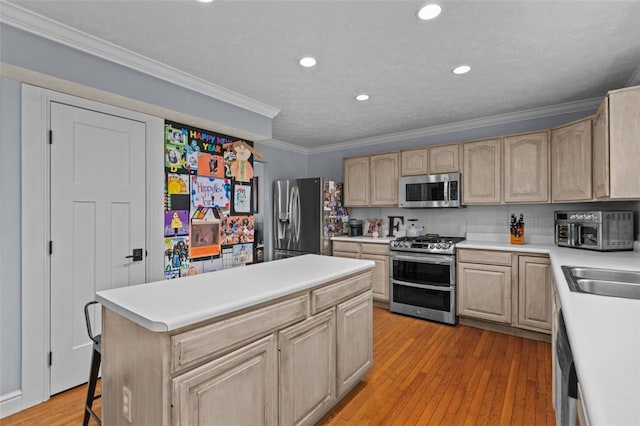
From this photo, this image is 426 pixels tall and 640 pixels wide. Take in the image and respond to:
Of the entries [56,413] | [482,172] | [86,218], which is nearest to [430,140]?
[482,172]

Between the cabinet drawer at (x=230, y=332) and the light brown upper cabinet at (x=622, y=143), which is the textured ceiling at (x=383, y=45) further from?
the cabinet drawer at (x=230, y=332)

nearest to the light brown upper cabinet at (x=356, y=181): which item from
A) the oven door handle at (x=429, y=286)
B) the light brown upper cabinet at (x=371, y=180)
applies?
the light brown upper cabinet at (x=371, y=180)

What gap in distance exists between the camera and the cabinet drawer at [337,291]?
1.80 m

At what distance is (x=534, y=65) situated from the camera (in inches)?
97.9

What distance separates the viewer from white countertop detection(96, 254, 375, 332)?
1.18 meters

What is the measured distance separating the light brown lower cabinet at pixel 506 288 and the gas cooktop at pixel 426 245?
0.16 m

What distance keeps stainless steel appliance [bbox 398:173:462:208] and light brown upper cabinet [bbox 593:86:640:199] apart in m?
1.61

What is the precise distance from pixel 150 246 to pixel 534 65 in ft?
12.0

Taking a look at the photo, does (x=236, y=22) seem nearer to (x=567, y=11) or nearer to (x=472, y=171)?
(x=567, y=11)

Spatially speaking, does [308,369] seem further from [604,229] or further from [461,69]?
[604,229]

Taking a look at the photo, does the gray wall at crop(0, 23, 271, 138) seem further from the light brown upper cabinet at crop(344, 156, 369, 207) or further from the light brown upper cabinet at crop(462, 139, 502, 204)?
the light brown upper cabinet at crop(462, 139, 502, 204)

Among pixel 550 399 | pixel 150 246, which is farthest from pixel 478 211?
pixel 150 246

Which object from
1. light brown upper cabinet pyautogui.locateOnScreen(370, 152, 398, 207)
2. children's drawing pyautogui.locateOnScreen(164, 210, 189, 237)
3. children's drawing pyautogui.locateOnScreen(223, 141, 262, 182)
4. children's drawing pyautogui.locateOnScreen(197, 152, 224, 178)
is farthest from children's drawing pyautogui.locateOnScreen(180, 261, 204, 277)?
light brown upper cabinet pyautogui.locateOnScreen(370, 152, 398, 207)

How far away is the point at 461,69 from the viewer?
8.39 ft
